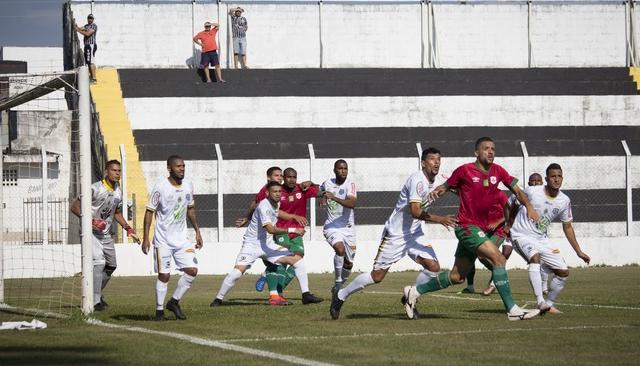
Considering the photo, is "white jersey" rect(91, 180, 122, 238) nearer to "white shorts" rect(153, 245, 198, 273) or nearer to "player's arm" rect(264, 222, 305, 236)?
"player's arm" rect(264, 222, 305, 236)

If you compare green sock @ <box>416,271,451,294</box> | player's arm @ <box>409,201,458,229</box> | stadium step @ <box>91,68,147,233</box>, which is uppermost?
stadium step @ <box>91,68,147,233</box>

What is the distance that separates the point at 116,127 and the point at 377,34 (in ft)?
33.9

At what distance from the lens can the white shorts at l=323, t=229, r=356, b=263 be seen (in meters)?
19.5

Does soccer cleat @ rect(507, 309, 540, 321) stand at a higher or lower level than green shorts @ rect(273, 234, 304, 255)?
lower

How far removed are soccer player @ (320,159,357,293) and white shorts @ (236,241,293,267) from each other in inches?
54.2

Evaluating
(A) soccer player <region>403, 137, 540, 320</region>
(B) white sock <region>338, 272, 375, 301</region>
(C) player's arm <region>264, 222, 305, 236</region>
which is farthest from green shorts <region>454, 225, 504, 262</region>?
(C) player's arm <region>264, 222, 305, 236</region>

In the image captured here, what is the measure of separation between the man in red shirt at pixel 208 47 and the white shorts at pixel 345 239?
1816 cm

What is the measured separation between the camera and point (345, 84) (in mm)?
37531

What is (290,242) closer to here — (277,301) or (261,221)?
(261,221)

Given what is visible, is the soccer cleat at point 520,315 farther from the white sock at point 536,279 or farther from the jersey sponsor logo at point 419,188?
the jersey sponsor logo at point 419,188

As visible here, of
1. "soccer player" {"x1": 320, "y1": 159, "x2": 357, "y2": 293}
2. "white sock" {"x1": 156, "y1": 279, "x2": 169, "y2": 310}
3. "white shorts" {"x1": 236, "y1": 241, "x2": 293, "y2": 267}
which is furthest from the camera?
"soccer player" {"x1": 320, "y1": 159, "x2": 357, "y2": 293}

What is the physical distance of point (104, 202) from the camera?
656 inches

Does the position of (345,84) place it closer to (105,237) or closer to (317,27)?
(317,27)

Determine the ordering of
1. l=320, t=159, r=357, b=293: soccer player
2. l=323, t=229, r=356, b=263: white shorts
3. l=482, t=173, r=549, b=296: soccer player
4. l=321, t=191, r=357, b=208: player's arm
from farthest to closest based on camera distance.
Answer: l=323, t=229, r=356, b=263: white shorts
l=320, t=159, r=357, b=293: soccer player
l=321, t=191, r=357, b=208: player's arm
l=482, t=173, r=549, b=296: soccer player
